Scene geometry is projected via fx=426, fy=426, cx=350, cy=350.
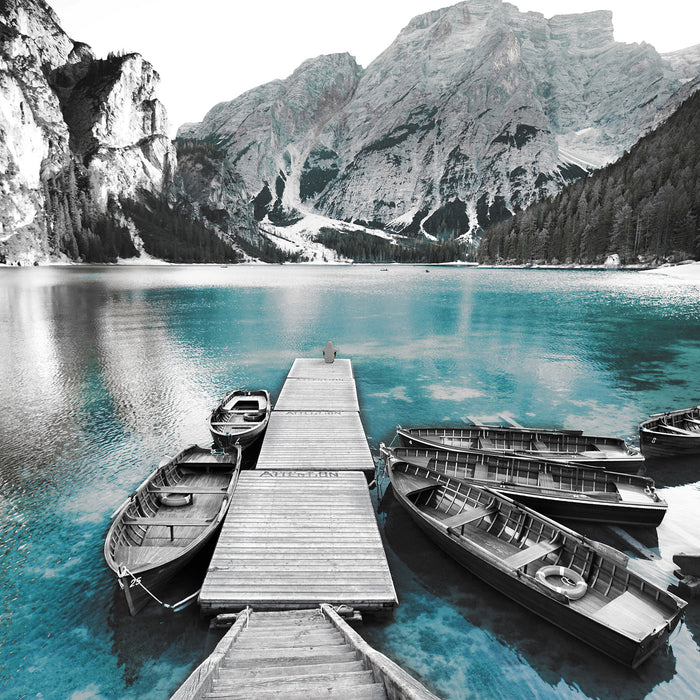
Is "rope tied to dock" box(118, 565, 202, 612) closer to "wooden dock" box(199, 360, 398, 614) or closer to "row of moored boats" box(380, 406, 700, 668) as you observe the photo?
"wooden dock" box(199, 360, 398, 614)

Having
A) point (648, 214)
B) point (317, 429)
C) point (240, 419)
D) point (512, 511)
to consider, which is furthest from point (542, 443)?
point (648, 214)

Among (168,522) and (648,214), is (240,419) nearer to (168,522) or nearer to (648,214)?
(168,522)

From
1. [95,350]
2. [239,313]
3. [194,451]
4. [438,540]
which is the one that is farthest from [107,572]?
[239,313]

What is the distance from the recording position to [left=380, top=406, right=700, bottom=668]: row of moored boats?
12266 millimetres

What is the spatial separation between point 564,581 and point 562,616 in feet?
3.62

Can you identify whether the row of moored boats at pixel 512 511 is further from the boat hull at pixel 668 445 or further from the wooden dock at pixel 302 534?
the wooden dock at pixel 302 534

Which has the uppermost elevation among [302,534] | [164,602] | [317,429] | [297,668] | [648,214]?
[648,214]

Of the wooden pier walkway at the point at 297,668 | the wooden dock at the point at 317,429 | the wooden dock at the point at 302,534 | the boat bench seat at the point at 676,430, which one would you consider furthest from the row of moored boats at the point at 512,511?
the wooden pier walkway at the point at 297,668

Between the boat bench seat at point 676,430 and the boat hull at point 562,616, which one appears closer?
the boat hull at point 562,616

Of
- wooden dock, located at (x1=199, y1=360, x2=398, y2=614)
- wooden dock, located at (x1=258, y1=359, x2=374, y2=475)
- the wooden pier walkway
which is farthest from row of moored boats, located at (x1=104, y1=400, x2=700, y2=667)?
the wooden pier walkway

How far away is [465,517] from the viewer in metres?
16.6

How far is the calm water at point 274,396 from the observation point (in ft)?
40.8

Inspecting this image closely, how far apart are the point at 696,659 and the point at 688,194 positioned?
8059 inches

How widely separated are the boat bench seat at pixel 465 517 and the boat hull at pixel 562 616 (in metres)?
0.47
